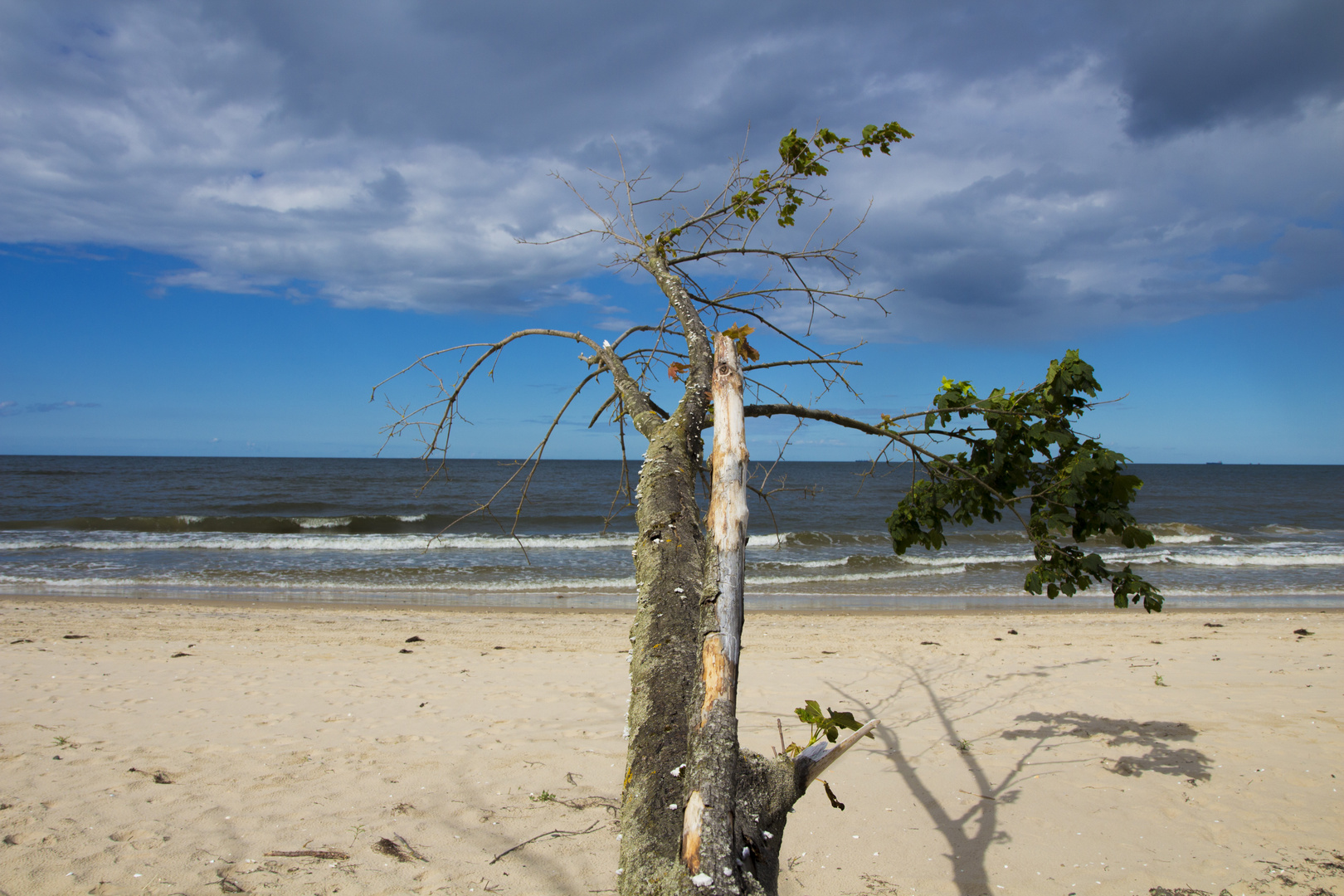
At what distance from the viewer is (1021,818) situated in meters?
4.07

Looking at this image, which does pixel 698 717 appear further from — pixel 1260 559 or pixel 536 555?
pixel 1260 559

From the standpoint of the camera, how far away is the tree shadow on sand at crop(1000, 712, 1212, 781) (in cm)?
471

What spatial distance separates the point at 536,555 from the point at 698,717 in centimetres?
1750

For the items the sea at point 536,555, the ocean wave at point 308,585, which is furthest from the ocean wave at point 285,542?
the ocean wave at point 308,585

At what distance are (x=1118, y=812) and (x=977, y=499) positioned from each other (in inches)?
88.3

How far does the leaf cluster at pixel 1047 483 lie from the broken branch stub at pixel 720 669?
1.55 m

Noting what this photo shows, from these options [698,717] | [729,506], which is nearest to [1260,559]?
[729,506]

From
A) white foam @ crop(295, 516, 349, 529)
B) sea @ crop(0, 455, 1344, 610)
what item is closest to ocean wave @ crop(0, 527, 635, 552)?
sea @ crop(0, 455, 1344, 610)

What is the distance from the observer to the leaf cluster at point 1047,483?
317 centimetres

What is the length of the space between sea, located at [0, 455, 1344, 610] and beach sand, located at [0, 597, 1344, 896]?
6.01 feet

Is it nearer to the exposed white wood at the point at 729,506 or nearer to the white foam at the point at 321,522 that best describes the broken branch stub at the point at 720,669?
the exposed white wood at the point at 729,506

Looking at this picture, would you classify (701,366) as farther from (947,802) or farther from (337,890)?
(947,802)

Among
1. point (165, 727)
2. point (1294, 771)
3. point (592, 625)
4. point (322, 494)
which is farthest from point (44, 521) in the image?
point (1294, 771)

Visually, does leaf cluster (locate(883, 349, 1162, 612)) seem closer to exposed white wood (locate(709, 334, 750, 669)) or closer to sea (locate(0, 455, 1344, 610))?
exposed white wood (locate(709, 334, 750, 669))
